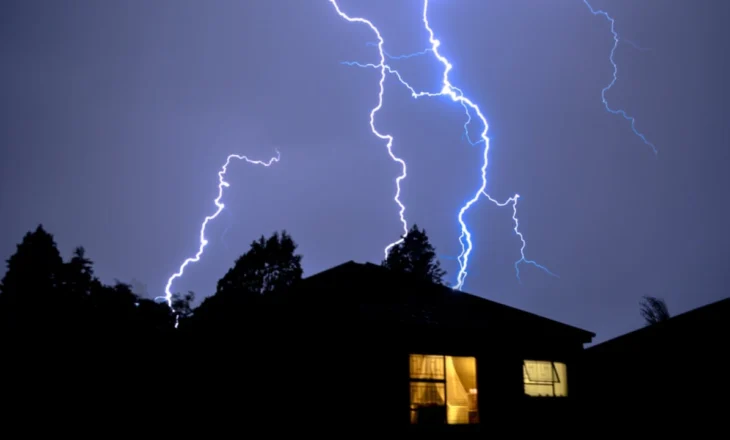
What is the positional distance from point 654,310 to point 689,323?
7.52 metres

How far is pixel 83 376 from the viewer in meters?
8.08

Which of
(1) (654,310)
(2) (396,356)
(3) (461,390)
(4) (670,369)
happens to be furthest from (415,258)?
(2) (396,356)

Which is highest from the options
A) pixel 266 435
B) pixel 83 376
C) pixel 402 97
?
pixel 402 97

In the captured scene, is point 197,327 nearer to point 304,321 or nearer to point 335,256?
point 304,321

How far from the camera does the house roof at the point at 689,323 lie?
9.53m

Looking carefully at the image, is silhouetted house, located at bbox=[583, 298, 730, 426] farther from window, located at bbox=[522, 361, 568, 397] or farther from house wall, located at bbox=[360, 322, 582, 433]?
house wall, located at bbox=[360, 322, 582, 433]

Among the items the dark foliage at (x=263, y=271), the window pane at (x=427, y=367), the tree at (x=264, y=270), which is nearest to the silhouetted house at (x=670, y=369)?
the window pane at (x=427, y=367)

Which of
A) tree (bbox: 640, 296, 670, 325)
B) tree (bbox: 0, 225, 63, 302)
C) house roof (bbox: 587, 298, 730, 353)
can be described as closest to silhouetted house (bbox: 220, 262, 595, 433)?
house roof (bbox: 587, 298, 730, 353)

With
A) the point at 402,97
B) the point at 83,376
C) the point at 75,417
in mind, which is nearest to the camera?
the point at 75,417

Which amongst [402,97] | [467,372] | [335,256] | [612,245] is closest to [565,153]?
[612,245]

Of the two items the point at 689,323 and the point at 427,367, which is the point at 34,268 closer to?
the point at 427,367

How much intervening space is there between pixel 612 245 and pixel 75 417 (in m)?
152

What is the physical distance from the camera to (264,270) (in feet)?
72.8

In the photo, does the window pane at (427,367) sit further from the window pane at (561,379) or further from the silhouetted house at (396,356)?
the window pane at (561,379)
